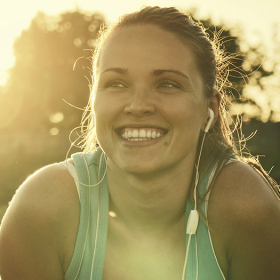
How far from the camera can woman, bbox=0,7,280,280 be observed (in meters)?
2.56

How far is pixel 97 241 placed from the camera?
8.79ft

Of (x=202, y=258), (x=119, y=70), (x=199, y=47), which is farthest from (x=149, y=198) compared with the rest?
(x=199, y=47)

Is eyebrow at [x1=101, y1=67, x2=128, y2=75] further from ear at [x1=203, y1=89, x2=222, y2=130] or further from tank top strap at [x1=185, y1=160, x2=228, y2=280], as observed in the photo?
tank top strap at [x1=185, y1=160, x2=228, y2=280]

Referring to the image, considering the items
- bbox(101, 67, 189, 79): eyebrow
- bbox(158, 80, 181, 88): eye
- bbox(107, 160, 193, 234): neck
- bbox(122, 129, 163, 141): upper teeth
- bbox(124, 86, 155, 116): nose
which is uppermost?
bbox(101, 67, 189, 79): eyebrow

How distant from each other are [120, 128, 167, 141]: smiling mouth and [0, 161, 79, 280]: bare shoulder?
1.83 ft

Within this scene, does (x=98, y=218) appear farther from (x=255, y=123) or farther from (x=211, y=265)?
(x=255, y=123)

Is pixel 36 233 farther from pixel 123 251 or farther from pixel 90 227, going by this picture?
pixel 123 251

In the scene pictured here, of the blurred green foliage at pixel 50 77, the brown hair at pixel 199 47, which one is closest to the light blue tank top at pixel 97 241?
the brown hair at pixel 199 47

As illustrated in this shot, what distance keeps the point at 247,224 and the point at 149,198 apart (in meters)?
0.64

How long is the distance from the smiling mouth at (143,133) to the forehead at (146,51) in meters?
0.38

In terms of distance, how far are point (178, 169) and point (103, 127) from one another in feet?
1.86

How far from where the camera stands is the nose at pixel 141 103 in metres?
2.52

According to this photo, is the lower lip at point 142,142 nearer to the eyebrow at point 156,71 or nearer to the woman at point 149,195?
the woman at point 149,195

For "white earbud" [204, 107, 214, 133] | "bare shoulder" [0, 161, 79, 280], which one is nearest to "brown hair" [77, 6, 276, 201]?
"white earbud" [204, 107, 214, 133]
